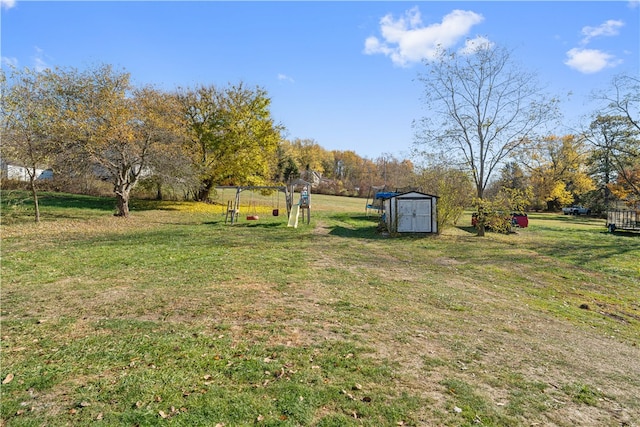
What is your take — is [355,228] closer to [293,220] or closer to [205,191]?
[293,220]

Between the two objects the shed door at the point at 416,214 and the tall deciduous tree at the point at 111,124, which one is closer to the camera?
the tall deciduous tree at the point at 111,124

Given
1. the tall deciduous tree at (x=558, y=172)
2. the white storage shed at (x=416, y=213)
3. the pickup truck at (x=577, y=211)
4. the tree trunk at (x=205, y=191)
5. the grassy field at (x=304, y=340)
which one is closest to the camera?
the grassy field at (x=304, y=340)

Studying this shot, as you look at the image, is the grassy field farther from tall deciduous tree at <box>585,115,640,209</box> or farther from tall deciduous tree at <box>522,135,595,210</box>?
tall deciduous tree at <box>522,135,595,210</box>

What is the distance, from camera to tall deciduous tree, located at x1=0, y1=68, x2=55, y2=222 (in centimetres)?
1581

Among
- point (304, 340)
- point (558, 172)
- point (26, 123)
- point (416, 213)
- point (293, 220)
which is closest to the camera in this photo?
point (304, 340)

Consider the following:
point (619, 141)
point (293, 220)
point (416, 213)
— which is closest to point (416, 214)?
point (416, 213)

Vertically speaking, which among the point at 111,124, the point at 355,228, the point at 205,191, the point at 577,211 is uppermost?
the point at 111,124

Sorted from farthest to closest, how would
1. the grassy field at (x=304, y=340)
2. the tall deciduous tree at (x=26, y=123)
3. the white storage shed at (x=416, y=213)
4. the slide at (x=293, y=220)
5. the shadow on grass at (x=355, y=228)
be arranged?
1. the slide at (x=293, y=220)
2. the white storage shed at (x=416, y=213)
3. the shadow on grass at (x=355, y=228)
4. the tall deciduous tree at (x=26, y=123)
5. the grassy field at (x=304, y=340)

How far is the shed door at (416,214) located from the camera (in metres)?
20.3

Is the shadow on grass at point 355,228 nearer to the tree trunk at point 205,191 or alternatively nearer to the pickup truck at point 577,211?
the tree trunk at point 205,191

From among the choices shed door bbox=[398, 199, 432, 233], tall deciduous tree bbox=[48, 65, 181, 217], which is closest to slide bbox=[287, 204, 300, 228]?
shed door bbox=[398, 199, 432, 233]

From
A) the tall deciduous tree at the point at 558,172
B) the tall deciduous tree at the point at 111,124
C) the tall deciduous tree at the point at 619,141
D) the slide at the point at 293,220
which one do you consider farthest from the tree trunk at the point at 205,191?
the tall deciduous tree at the point at 558,172

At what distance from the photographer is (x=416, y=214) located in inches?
798

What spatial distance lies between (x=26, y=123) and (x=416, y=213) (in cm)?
1928
